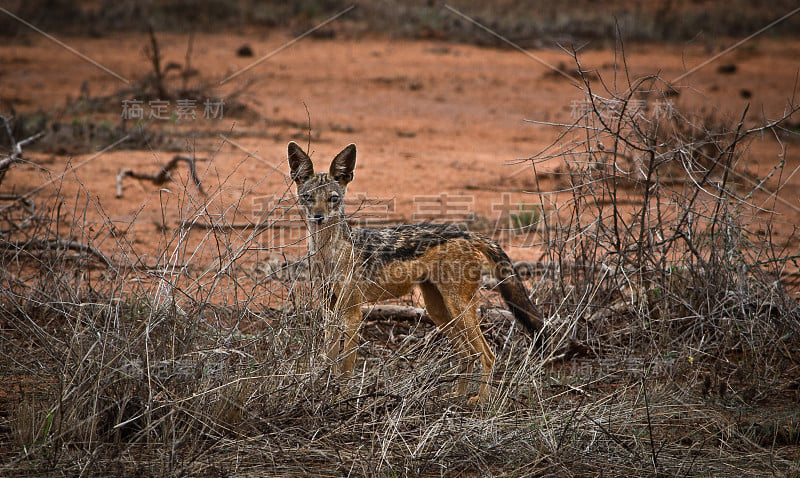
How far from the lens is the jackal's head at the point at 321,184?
564 centimetres

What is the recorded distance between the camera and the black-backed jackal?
5.70 meters

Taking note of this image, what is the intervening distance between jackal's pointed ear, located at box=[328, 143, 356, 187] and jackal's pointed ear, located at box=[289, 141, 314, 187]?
0.17m

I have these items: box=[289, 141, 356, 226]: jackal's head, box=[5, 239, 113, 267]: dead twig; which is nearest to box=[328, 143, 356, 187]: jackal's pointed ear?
box=[289, 141, 356, 226]: jackal's head

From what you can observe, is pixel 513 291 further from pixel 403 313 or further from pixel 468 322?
pixel 403 313

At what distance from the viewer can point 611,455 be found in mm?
4523

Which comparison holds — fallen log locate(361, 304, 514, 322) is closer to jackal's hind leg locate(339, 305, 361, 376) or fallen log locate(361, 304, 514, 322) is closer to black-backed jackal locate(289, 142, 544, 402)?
black-backed jackal locate(289, 142, 544, 402)

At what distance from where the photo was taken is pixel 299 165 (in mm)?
5750

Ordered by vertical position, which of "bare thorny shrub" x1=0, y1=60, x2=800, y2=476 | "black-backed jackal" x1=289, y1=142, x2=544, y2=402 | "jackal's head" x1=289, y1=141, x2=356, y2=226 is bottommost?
"bare thorny shrub" x1=0, y1=60, x2=800, y2=476

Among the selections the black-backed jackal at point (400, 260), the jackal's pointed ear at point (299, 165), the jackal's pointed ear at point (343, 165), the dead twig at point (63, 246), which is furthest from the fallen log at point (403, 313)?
the dead twig at point (63, 246)

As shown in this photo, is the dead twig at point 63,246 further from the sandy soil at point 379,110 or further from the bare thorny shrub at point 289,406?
the sandy soil at point 379,110

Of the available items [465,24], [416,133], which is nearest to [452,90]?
[416,133]

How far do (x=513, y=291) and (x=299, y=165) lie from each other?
1745 mm

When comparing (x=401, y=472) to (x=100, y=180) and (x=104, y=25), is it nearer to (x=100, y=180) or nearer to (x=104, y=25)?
(x=100, y=180)

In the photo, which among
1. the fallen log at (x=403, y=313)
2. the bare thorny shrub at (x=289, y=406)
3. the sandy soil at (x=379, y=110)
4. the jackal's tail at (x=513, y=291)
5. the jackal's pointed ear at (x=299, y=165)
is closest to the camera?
the bare thorny shrub at (x=289, y=406)
